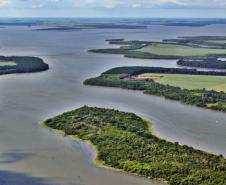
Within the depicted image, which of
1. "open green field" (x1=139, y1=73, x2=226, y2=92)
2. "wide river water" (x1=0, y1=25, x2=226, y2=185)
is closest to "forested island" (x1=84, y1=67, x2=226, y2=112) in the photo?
"wide river water" (x1=0, y1=25, x2=226, y2=185)

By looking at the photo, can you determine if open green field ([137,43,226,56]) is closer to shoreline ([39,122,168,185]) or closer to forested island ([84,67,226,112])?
forested island ([84,67,226,112])

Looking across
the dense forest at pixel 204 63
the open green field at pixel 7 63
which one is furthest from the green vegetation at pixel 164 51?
the open green field at pixel 7 63

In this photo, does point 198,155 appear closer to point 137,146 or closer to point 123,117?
point 137,146

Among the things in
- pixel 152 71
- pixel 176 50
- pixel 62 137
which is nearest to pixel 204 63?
pixel 152 71

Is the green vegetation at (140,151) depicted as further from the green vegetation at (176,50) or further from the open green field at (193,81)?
the green vegetation at (176,50)

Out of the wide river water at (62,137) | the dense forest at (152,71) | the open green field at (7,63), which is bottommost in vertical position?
the wide river water at (62,137)
